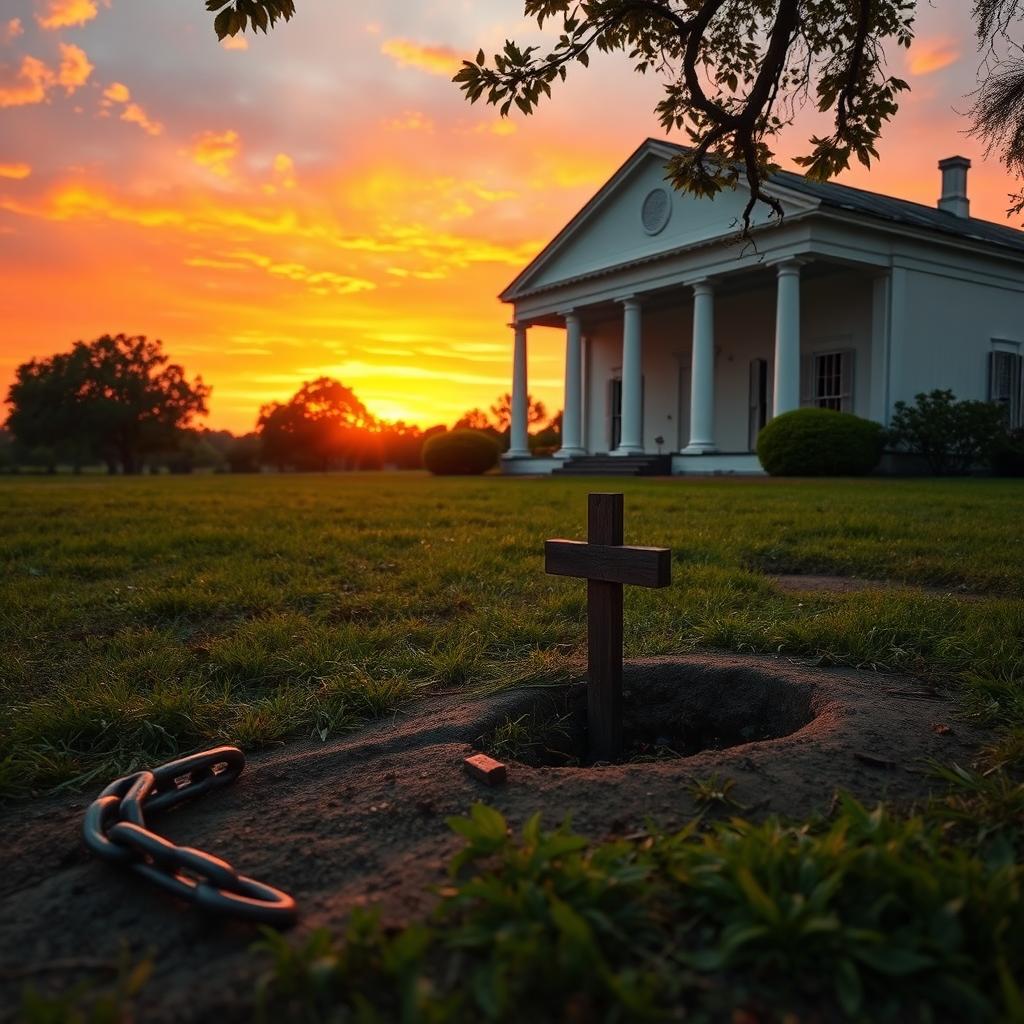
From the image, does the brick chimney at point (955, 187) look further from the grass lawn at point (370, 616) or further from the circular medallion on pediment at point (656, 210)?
the grass lawn at point (370, 616)

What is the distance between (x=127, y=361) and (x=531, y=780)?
59876mm

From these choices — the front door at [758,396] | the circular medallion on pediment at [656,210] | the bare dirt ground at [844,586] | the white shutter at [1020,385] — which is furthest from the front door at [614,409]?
the bare dirt ground at [844,586]

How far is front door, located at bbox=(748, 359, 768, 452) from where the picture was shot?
905 inches

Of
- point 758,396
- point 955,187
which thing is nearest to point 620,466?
point 758,396

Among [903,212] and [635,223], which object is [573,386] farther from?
[903,212]

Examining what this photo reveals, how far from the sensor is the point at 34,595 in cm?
516

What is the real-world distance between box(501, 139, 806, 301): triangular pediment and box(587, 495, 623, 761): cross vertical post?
17816 millimetres

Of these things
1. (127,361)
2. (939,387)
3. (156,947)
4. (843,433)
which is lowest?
(156,947)

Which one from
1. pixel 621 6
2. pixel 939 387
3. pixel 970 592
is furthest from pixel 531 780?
pixel 939 387

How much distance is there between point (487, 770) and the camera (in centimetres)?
240

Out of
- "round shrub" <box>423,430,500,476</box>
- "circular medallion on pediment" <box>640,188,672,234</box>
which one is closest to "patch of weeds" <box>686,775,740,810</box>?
"circular medallion on pediment" <box>640,188,672,234</box>

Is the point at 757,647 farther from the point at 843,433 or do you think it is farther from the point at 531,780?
the point at 843,433

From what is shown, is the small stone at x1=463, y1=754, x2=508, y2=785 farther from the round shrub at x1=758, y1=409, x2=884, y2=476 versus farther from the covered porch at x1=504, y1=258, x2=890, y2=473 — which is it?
the covered porch at x1=504, y1=258, x2=890, y2=473

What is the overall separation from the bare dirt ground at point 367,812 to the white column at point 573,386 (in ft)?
73.3
